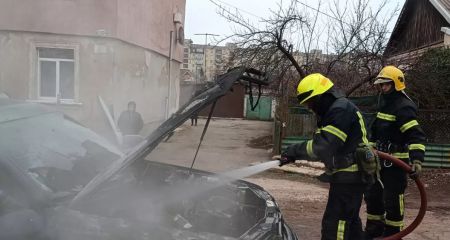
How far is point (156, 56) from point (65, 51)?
514 centimetres

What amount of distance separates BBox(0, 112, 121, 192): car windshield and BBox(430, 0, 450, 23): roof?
Result: 1369 centimetres

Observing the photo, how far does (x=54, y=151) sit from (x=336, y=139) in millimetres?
2119

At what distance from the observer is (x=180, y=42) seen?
67.7 feet

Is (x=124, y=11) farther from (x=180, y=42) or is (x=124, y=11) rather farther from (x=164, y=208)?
(x=164, y=208)

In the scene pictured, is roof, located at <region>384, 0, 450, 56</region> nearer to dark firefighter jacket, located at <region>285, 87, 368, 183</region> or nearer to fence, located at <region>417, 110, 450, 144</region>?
fence, located at <region>417, 110, 450, 144</region>

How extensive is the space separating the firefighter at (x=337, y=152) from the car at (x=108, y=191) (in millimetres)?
526

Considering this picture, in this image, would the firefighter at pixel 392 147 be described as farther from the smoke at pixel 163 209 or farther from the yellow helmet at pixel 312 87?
the smoke at pixel 163 209

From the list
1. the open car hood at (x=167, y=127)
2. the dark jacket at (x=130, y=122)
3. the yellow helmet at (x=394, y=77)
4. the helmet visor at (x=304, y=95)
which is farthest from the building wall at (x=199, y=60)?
the open car hood at (x=167, y=127)

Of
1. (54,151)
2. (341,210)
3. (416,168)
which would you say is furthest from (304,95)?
(54,151)

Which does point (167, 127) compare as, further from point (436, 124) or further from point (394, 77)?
point (436, 124)

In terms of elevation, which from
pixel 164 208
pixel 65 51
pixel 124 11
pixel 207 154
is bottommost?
pixel 207 154

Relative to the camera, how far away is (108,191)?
2.92 metres

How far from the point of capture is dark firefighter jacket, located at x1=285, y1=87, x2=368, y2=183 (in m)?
3.53

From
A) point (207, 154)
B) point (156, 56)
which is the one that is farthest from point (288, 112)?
point (156, 56)
